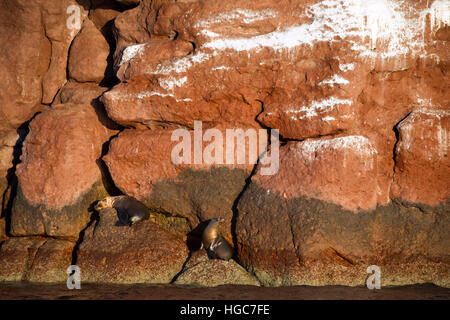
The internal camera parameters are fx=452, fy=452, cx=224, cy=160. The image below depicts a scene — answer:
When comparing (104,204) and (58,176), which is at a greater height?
(58,176)

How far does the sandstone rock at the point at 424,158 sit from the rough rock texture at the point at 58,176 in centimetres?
412

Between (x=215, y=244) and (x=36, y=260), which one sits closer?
(x=215, y=244)

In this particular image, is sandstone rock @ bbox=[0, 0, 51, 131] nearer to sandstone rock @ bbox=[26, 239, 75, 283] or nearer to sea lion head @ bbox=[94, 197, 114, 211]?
sea lion head @ bbox=[94, 197, 114, 211]

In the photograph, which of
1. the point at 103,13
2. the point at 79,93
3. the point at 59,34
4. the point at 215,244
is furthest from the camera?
the point at 59,34

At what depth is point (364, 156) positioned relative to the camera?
210 inches

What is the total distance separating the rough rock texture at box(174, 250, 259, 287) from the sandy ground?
0.66 feet

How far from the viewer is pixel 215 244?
5.61 m

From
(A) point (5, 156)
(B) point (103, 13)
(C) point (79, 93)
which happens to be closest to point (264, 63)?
(C) point (79, 93)

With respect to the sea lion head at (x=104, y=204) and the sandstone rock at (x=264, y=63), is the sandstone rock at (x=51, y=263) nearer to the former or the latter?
the sea lion head at (x=104, y=204)

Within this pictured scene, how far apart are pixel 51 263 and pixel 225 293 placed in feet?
8.29

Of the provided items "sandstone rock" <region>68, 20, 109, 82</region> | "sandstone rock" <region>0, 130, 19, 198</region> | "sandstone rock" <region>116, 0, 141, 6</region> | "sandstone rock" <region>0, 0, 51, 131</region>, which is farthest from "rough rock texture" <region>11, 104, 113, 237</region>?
"sandstone rock" <region>116, 0, 141, 6</region>

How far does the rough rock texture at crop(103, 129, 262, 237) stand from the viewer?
19.6 ft

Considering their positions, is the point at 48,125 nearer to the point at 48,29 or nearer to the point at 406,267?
the point at 48,29

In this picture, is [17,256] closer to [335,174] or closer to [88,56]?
[88,56]
